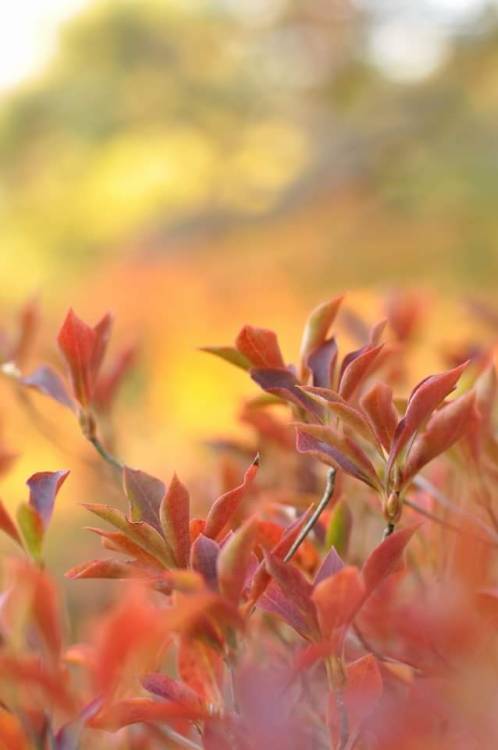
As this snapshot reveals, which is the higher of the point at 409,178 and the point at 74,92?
the point at 74,92

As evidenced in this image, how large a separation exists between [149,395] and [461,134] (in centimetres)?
127

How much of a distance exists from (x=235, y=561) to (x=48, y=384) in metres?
0.30

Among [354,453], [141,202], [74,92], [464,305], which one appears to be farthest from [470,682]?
[74,92]

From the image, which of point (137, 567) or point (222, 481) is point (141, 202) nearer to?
point (222, 481)

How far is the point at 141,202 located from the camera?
410 centimetres

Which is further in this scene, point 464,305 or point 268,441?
point 464,305

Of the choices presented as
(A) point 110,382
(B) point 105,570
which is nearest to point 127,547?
(B) point 105,570

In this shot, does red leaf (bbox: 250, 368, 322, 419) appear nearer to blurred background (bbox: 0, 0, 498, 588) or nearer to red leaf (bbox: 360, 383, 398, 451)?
red leaf (bbox: 360, 383, 398, 451)

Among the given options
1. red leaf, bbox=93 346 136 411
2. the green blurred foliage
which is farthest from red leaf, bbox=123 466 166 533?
the green blurred foliage

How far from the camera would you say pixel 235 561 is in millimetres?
409

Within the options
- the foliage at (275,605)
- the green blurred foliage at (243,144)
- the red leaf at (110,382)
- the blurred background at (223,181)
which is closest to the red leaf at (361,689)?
the foliage at (275,605)

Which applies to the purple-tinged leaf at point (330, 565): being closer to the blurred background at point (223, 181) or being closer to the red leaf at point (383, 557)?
the red leaf at point (383, 557)

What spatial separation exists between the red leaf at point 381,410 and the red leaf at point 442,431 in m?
0.01

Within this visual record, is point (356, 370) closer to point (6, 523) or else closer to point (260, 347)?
point (260, 347)
